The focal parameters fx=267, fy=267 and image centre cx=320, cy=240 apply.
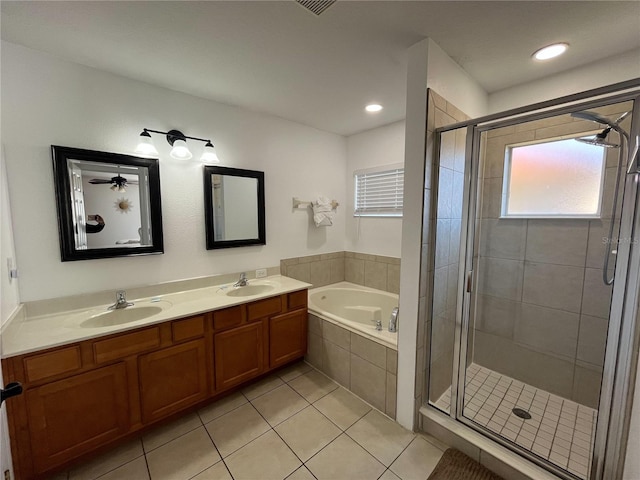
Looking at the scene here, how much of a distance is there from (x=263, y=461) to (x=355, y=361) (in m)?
0.91

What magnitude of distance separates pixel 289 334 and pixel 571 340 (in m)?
2.25

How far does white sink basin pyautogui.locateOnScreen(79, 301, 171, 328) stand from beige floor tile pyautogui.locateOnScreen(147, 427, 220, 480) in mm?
858

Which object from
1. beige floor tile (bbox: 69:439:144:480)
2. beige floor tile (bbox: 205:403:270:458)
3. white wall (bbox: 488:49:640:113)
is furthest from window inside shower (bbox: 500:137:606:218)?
beige floor tile (bbox: 69:439:144:480)

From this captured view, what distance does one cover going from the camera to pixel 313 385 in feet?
7.66

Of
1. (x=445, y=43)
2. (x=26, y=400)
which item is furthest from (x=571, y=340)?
(x=26, y=400)

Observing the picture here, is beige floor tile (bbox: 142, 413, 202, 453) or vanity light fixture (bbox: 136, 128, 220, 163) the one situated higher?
vanity light fixture (bbox: 136, 128, 220, 163)

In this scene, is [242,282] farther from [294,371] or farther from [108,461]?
[108,461]

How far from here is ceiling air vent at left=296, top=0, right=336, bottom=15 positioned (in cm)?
126

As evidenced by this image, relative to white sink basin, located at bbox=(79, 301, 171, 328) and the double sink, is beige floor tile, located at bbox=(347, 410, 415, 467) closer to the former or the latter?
the double sink

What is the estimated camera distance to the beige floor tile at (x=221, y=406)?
1979 mm

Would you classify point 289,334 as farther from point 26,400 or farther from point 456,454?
point 26,400

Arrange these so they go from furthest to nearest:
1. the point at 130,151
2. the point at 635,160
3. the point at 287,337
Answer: the point at 287,337
the point at 130,151
the point at 635,160

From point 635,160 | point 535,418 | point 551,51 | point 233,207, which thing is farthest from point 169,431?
point 551,51

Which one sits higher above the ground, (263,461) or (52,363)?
(52,363)
